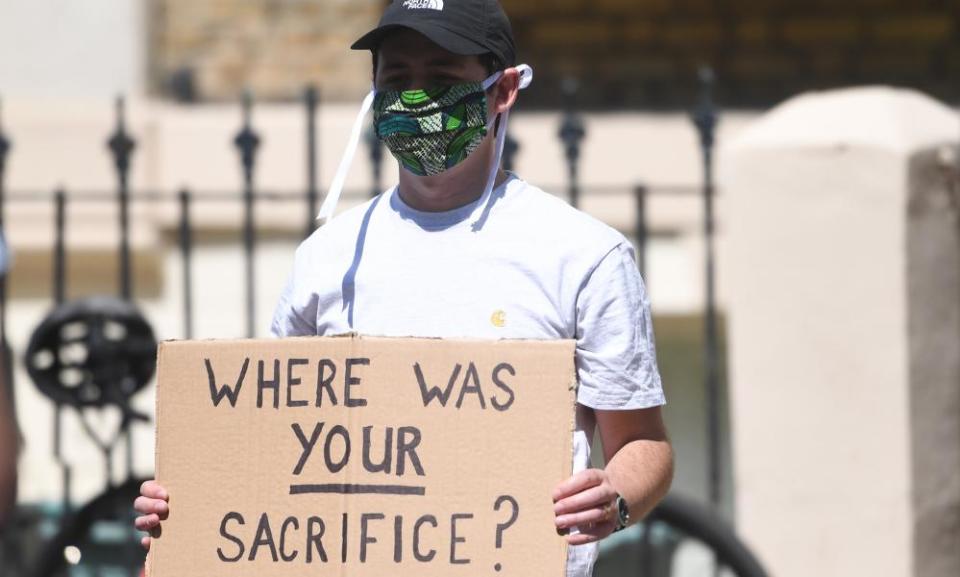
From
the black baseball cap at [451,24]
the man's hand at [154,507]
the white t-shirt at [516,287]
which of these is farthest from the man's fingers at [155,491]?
the black baseball cap at [451,24]

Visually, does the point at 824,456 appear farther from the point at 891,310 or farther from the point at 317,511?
the point at 317,511

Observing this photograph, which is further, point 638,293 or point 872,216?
point 872,216

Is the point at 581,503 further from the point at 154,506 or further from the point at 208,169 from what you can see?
the point at 208,169

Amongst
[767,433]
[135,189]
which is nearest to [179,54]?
[135,189]

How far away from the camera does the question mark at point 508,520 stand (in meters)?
2.58

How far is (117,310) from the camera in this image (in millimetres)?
5281

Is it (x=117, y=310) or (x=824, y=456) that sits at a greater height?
(x=117, y=310)

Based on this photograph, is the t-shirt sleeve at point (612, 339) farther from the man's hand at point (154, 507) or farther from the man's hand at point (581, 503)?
the man's hand at point (154, 507)

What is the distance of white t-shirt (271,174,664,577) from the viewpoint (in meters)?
2.69

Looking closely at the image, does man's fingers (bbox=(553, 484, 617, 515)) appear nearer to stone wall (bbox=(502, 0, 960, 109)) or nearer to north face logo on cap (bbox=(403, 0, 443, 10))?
north face logo on cap (bbox=(403, 0, 443, 10))

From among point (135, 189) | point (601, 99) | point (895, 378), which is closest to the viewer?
point (895, 378)

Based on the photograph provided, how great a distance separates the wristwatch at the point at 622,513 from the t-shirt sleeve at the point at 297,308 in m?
0.59

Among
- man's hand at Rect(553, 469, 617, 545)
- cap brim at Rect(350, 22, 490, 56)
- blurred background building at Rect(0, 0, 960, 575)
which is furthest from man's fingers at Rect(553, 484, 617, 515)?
blurred background building at Rect(0, 0, 960, 575)

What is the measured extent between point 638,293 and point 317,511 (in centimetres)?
57
